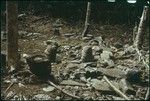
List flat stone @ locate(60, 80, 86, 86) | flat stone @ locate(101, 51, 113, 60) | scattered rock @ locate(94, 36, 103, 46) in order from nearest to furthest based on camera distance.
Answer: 1. flat stone @ locate(60, 80, 86, 86)
2. flat stone @ locate(101, 51, 113, 60)
3. scattered rock @ locate(94, 36, 103, 46)

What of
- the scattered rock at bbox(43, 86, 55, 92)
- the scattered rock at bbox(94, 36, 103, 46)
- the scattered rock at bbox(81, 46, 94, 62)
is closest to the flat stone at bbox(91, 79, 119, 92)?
the scattered rock at bbox(43, 86, 55, 92)

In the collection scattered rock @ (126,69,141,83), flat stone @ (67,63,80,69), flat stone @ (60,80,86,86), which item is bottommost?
flat stone @ (60,80,86,86)

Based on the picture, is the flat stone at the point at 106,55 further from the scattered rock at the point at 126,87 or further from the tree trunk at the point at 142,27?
the scattered rock at the point at 126,87

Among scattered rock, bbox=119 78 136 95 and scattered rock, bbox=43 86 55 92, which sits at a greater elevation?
scattered rock, bbox=119 78 136 95

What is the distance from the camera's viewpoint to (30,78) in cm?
804

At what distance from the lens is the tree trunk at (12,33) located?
7.93m

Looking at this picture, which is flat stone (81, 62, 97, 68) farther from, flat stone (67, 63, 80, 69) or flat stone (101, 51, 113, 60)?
flat stone (101, 51, 113, 60)

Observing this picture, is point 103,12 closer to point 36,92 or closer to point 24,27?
point 24,27

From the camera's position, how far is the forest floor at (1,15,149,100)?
23.7ft

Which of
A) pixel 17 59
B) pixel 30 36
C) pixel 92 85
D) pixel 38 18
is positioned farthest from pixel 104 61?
pixel 38 18

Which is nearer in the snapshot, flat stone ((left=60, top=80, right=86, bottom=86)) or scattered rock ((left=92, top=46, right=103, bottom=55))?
flat stone ((left=60, top=80, right=86, bottom=86))

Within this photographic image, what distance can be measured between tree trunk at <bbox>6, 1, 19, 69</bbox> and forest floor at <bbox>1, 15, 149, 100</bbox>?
0.51 m

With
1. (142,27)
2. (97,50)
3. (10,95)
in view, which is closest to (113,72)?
(97,50)

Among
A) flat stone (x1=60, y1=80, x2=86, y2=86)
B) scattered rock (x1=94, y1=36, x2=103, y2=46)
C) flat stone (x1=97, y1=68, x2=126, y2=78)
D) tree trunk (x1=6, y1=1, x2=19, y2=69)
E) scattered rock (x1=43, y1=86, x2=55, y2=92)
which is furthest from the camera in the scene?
scattered rock (x1=94, y1=36, x2=103, y2=46)
